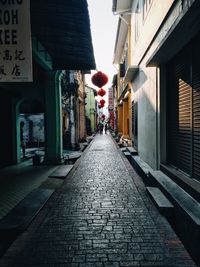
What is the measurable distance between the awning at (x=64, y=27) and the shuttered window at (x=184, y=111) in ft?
8.75

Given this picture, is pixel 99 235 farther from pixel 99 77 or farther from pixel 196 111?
pixel 99 77

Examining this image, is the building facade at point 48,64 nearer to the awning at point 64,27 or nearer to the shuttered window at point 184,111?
the awning at point 64,27

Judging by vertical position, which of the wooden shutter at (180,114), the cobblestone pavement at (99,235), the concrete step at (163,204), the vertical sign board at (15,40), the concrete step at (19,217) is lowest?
the cobblestone pavement at (99,235)

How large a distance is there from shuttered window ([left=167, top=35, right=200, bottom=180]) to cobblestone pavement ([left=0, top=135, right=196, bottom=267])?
54.4 inches

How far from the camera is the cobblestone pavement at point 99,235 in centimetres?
433

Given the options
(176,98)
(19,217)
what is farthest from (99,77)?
(19,217)

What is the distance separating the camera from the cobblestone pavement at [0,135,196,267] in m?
4.33

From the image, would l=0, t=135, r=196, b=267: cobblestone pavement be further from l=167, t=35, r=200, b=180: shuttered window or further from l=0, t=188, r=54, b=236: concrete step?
l=167, t=35, r=200, b=180: shuttered window

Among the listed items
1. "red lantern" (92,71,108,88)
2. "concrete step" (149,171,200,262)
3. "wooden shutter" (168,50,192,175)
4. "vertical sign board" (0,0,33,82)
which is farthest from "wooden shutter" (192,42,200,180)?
"red lantern" (92,71,108,88)

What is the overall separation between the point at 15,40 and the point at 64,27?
2.74 metres

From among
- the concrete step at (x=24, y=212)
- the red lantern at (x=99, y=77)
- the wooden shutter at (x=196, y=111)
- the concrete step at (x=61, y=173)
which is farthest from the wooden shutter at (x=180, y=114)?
the concrete step at (x=61, y=173)

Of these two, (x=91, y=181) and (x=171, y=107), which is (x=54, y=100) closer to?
(x=91, y=181)

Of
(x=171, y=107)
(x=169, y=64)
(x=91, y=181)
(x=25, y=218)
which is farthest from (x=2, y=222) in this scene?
(x=169, y=64)

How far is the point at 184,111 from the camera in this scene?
23.3 feet
